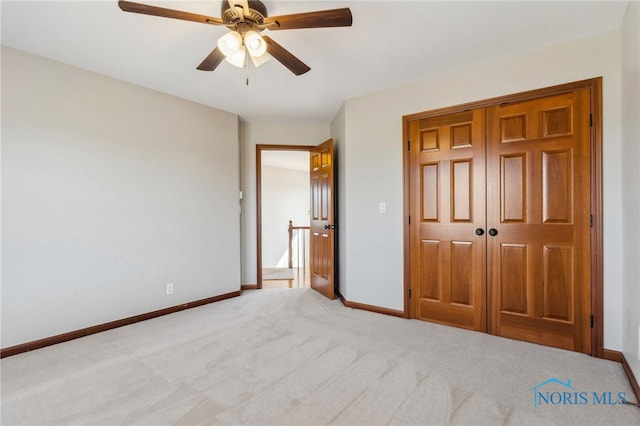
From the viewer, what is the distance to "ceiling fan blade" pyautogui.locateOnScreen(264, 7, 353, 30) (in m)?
1.59

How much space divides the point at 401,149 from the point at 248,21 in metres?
1.95

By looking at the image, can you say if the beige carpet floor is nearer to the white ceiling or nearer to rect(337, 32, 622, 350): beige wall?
rect(337, 32, 622, 350): beige wall

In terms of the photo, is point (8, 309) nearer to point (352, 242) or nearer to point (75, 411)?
point (75, 411)

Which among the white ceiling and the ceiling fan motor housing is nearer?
the ceiling fan motor housing

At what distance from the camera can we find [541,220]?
7.96ft

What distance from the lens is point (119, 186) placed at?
2.93 metres

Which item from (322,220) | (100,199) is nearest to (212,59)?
(100,199)

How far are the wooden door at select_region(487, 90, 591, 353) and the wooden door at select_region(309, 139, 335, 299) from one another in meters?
1.83

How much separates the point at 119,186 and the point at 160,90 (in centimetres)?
114

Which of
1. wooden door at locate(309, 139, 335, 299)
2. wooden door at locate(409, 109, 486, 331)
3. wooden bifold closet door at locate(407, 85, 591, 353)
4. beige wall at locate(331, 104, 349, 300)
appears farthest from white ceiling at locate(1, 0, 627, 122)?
wooden door at locate(309, 139, 335, 299)

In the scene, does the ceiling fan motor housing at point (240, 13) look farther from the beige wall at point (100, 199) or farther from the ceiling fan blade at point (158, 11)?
the beige wall at point (100, 199)

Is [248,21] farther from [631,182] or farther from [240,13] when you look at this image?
[631,182]

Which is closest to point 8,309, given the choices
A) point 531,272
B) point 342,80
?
point 342,80

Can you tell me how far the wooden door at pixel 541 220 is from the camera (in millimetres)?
2285
